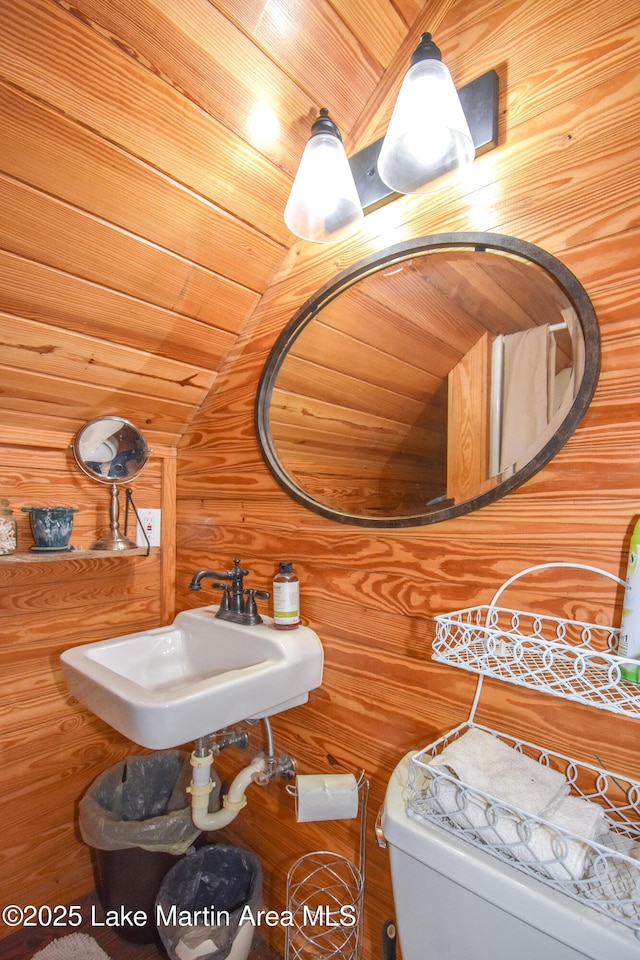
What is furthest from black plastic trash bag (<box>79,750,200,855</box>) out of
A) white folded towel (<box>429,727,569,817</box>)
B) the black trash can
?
white folded towel (<box>429,727,569,817</box>)

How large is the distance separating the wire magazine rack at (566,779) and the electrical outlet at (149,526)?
104 cm

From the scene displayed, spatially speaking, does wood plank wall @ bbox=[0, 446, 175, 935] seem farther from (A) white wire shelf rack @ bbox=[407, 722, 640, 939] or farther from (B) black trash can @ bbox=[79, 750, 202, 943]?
(A) white wire shelf rack @ bbox=[407, 722, 640, 939]

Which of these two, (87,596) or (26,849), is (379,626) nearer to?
(87,596)

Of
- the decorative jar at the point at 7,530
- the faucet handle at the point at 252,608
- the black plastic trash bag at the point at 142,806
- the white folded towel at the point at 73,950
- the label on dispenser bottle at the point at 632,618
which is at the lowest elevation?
the white folded towel at the point at 73,950

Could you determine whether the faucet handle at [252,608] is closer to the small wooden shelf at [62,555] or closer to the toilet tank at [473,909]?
the small wooden shelf at [62,555]

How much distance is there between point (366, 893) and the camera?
104cm

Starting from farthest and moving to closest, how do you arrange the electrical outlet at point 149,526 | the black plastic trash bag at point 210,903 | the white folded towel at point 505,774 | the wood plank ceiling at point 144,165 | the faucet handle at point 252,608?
the electrical outlet at point 149,526
the faucet handle at point 252,608
the black plastic trash bag at point 210,903
the wood plank ceiling at point 144,165
the white folded towel at point 505,774

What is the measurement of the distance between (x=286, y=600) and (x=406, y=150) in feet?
3.24

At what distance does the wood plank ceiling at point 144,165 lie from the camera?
2.73 feet

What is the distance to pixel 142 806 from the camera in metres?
1.36

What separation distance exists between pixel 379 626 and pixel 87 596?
3.10 feet

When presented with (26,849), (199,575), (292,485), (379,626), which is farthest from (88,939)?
(292,485)

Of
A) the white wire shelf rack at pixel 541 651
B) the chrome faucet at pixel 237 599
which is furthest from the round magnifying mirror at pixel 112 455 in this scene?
the white wire shelf rack at pixel 541 651

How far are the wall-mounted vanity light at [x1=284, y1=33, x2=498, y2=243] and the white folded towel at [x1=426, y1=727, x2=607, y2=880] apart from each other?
1.03 m
